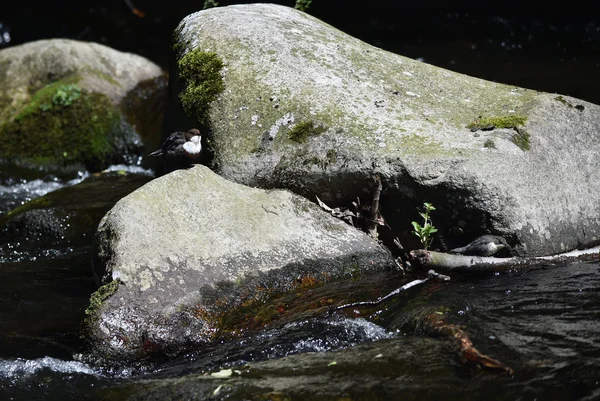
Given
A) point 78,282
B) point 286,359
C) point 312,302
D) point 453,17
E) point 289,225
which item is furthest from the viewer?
point 453,17

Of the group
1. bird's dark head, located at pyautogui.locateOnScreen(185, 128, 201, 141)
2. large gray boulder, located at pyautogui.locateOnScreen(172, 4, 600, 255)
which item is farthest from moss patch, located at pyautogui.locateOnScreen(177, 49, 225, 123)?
bird's dark head, located at pyautogui.locateOnScreen(185, 128, 201, 141)

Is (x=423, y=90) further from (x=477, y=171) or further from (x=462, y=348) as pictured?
(x=462, y=348)

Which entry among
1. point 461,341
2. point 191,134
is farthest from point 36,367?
point 461,341

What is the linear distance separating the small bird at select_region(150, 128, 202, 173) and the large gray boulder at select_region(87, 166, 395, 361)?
44 cm

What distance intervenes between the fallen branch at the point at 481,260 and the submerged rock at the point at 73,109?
19.7ft

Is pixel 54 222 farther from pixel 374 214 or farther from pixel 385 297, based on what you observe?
pixel 385 297

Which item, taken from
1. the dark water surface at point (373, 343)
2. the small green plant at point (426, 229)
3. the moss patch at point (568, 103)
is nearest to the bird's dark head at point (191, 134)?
the dark water surface at point (373, 343)

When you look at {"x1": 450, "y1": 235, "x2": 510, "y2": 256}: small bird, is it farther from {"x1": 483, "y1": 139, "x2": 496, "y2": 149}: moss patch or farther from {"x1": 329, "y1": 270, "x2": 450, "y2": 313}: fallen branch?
{"x1": 483, "y1": 139, "x2": 496, "y2": 149}: moss patch

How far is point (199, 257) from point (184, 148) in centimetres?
136

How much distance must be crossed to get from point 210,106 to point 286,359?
286 centimetres

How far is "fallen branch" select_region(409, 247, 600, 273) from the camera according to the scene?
4.92 metres

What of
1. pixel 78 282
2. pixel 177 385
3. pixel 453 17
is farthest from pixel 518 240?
pixel 453 17

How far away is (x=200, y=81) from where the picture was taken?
631 cm

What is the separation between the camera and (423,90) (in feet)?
20.1
